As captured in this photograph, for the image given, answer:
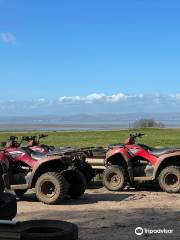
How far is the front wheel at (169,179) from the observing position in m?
12.4

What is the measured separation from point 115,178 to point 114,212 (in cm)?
343

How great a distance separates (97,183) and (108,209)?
4190mm

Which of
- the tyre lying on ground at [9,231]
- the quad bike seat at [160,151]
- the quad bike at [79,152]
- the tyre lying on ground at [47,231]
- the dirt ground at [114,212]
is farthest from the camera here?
the quad bike seat at [160,151]

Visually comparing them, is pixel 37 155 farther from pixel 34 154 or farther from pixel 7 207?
pixel 7 207

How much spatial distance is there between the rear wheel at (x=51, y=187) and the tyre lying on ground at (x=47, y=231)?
4.67 meters

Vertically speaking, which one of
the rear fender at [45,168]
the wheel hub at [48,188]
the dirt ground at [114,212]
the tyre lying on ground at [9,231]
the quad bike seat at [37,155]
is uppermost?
the quad bike seat at [37,155]

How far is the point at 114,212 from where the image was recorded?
9867 mm

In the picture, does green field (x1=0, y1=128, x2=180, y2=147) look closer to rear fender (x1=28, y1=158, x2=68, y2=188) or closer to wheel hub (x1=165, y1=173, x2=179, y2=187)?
wheel hub (x1=165, y1=173, x2=179, y2=187)

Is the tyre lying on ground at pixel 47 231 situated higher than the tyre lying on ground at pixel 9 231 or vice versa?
the tyre lying on ground at pixel 9 231

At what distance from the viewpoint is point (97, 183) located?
47.3ft

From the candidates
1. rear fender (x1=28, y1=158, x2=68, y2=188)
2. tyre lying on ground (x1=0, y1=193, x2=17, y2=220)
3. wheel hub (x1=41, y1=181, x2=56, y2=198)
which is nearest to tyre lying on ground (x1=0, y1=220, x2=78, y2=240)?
tyre lying on ground (x1=0, y1=193, x2=17, y2=220)

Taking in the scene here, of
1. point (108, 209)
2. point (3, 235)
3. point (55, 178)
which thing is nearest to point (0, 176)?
point (55, 178)

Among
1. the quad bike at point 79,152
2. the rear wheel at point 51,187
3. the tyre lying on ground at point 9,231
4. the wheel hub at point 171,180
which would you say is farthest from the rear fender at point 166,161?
the tyre lying on ground at point 9,231

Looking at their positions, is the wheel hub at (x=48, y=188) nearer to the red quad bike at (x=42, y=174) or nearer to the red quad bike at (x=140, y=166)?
the red quad bike at (x=42, y=174)
